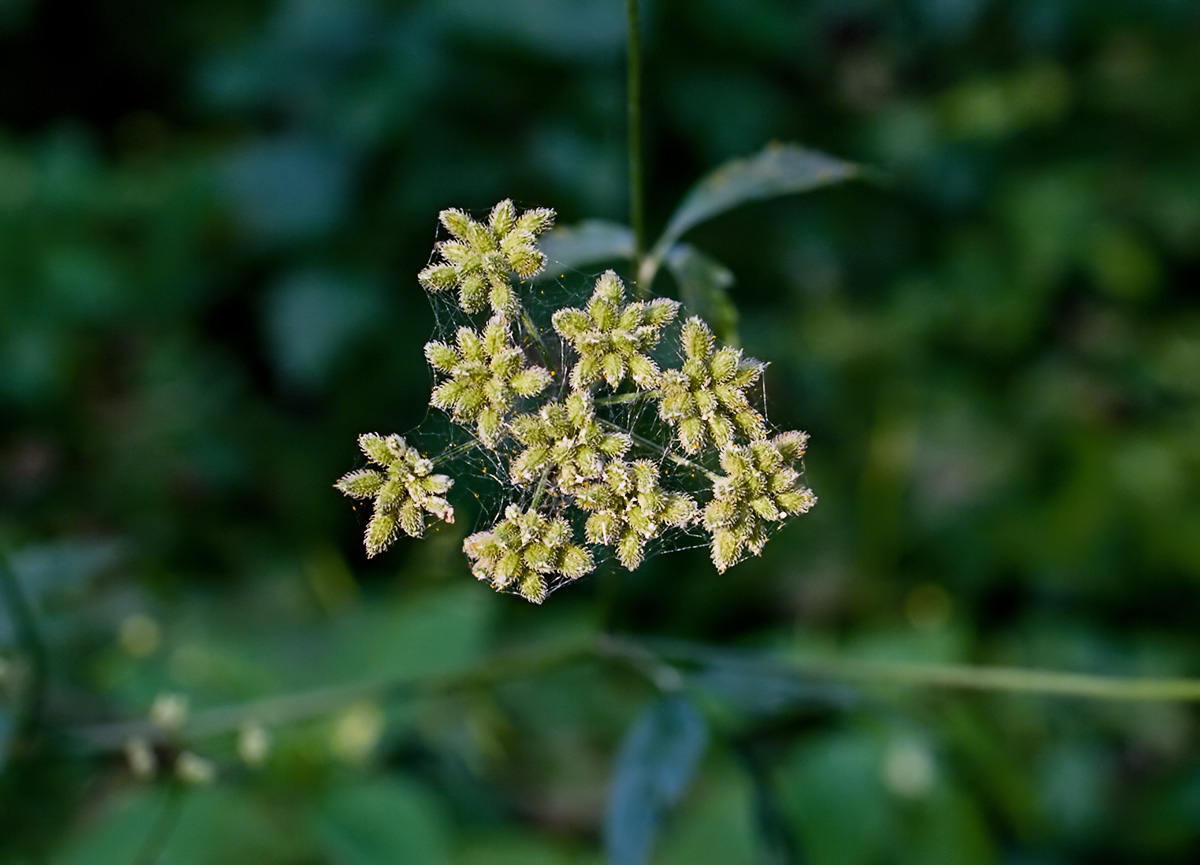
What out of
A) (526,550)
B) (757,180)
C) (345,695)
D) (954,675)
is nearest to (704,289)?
(757,180)

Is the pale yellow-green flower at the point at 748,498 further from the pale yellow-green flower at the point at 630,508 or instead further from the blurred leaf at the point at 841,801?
the blurred leaf at the point at 841,801

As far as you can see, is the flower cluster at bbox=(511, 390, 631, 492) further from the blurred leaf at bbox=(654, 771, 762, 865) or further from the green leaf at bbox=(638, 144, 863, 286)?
the blurred leaf at bbox=(654, 771, 762, 865)

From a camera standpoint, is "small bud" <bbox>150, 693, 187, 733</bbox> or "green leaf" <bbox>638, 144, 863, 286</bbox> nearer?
"green leaf" <bbox>638, 144, 863, 286</bbox>

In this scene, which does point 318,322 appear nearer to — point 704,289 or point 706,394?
point 704,289

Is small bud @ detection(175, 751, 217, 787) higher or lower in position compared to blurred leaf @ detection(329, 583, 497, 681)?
higher

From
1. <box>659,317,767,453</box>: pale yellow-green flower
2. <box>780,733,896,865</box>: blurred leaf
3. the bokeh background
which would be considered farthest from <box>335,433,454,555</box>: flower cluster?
<box>780,733,896,865</box>: blurred leaf

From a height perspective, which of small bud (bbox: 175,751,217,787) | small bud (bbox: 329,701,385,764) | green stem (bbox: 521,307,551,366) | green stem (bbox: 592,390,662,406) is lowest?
small bud (bbox: 329,701,385,764)
